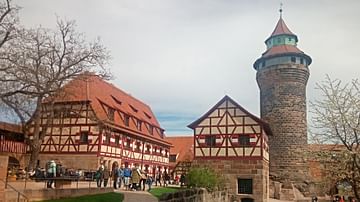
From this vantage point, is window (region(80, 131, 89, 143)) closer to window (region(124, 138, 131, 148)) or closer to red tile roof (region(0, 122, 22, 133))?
window (region(124, 138, 131, 148))

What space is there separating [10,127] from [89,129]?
642cm

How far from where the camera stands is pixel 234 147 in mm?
33375

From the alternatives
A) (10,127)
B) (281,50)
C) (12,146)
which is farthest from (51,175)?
(281,50)

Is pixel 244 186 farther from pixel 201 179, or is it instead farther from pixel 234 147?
pixel 201 179

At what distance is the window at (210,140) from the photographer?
A: 34.2 metres

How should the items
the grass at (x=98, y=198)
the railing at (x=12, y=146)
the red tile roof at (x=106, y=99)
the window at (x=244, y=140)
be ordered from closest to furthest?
1. the grass at (x=98, y=198)
2. the red tile roof at (x=106, y=99)
3. the railing at (x=12, y=146)
4. the window at (x=244, y=140)

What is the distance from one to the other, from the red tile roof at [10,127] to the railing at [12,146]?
1.11 m

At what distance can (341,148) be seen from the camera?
13148 mm

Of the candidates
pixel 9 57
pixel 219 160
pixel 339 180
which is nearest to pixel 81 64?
pixel 9 57

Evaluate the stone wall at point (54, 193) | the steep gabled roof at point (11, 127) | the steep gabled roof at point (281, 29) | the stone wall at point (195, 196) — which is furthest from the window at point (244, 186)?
the steep gabled roof at point (281, 29)

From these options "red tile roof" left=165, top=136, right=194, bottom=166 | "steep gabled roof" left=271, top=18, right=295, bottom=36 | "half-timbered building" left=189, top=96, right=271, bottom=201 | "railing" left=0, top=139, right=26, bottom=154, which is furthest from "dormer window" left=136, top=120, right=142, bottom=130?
"steep gabled roof" left=271, top=18, right=295, bottom=36

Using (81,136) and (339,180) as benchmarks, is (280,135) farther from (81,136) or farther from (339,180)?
(339,180)

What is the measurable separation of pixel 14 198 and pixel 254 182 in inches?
841

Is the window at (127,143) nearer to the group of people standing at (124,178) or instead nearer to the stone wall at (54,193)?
the group of people standing at (124,178)
